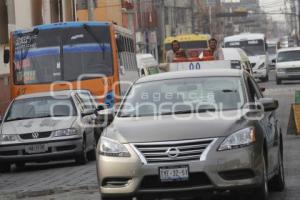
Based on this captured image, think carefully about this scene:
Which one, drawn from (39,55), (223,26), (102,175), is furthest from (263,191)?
(223,26)

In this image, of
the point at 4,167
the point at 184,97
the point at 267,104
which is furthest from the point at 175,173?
the point at 4,167

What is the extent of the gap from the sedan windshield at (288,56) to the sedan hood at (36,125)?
32572 mm

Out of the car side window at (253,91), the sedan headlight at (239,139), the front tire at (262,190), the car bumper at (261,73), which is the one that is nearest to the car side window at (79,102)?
the car side window at (253,91)

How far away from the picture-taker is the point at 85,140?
1817 cm

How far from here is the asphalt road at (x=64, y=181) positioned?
40.4ft

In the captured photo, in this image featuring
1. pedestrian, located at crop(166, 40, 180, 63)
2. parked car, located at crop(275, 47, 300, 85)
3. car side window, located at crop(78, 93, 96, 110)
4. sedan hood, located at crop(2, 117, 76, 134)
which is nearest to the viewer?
sedan hood, located at crop(2, 117, 76, 134)

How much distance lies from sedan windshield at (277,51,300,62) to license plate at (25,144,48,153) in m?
33.3

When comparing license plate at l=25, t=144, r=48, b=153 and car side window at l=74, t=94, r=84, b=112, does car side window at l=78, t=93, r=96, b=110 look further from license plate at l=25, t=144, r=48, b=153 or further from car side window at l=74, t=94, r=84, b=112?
license plate at l=25, t=144, r=48, b=153

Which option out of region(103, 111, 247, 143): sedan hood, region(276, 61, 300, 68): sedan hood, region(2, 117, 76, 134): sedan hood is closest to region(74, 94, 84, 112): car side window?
region(2, 117, 76, 134): sedan hood

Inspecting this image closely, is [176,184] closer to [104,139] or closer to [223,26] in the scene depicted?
[104,139]

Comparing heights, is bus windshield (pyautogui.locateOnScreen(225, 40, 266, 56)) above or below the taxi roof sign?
below

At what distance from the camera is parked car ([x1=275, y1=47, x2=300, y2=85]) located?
160 feet

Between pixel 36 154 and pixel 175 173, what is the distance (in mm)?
8421

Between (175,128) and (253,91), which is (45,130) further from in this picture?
(175,128)
